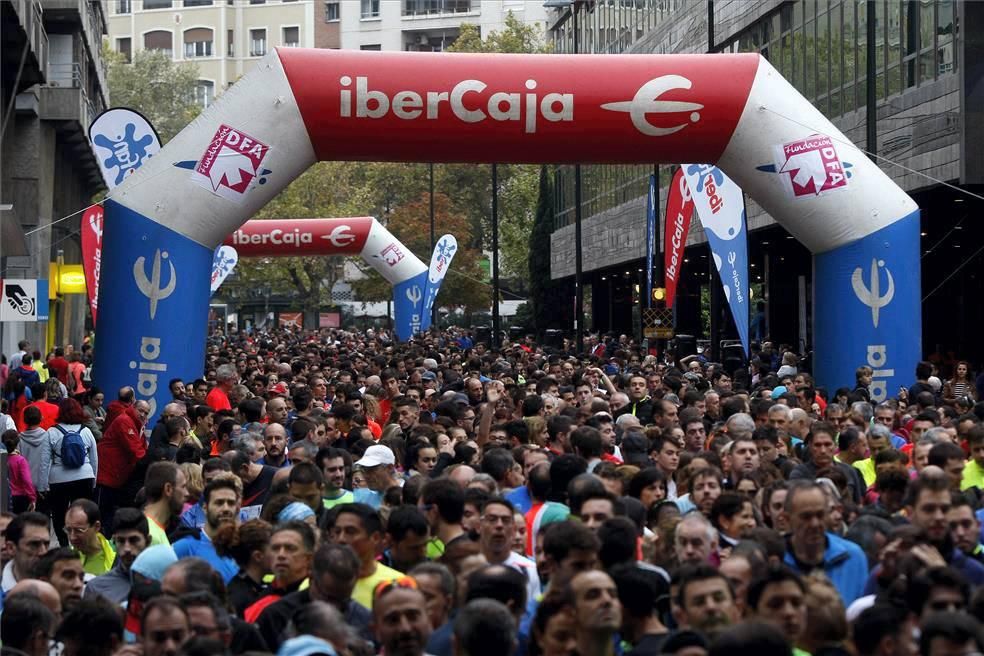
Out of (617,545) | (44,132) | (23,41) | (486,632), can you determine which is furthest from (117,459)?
(44,132)

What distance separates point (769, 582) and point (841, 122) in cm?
2357

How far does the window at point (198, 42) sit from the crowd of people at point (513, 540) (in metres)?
96.1

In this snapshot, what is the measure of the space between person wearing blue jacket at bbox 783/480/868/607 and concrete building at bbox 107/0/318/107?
100063 millimetres

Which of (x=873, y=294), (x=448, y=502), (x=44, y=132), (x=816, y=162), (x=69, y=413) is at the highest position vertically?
(x=44, y=132)

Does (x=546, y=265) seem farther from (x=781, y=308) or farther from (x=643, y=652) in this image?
(x=643, y=652)

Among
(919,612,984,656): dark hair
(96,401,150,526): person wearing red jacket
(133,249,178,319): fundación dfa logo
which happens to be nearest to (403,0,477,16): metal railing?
(133,249,178,319): fundación dfa logo

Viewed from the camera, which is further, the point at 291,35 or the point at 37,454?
the point at 291,35

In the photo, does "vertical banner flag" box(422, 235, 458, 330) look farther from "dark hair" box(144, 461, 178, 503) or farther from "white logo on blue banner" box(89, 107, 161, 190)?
"dark hair" box(144, 461, 178, 503)

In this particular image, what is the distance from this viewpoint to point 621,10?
51781 mm

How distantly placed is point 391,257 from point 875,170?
27495 millimetres

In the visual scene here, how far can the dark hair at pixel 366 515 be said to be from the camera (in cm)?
780

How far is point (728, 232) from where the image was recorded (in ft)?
70.1

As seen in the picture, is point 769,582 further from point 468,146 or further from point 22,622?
point 468,146

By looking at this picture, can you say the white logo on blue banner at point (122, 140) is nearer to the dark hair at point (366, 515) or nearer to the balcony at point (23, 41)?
the balcony at point (23, 41)
